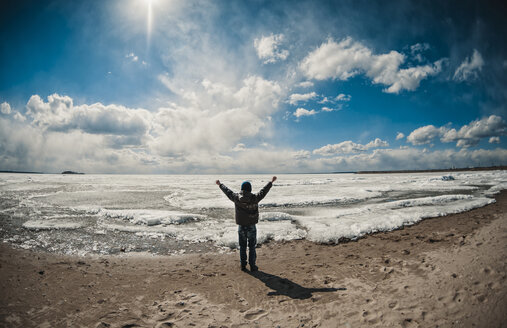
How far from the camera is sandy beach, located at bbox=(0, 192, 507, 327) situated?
350 centimetres

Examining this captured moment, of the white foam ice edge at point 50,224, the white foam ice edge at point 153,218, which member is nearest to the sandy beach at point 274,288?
the white foam ice edge at point 50,224

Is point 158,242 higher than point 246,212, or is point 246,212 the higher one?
point 246,212

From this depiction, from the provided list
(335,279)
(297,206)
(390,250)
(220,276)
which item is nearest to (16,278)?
(220,276)

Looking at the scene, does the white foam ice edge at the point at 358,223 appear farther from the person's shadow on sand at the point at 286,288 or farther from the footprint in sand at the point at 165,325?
the footprint in sand at the point at 165,325

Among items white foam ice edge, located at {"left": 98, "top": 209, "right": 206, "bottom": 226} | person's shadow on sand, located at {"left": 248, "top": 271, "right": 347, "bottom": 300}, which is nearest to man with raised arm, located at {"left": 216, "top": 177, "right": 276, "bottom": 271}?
person's shadow on sand, located at {"left": 248, "top": 271, "right": 347, "bottom": 300}

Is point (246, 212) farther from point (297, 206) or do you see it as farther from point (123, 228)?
point (297, 206)

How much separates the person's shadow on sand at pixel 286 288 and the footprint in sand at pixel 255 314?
1.90 ft

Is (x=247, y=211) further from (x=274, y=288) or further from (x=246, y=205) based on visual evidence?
(x=274, y=288)

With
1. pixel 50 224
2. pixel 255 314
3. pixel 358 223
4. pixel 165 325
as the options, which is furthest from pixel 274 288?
pixel 50 224

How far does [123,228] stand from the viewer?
30.8 ft

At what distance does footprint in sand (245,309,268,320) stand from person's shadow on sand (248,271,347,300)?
58 centimetres

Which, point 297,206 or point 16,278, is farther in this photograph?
point 297,206

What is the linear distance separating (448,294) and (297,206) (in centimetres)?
1124

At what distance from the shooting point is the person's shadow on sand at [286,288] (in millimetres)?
4264
